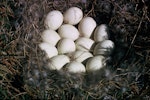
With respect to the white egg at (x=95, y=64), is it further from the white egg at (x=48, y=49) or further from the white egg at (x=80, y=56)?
the white egg at (x=48, y=49)

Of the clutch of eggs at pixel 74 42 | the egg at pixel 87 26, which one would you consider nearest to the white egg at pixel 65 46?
the clutch of eggs at pixel 74 42

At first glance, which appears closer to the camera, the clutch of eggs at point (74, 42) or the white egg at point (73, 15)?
the clutch of eggs at point (74, 42)

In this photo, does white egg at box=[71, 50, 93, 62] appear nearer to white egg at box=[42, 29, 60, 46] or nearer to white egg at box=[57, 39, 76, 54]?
white egg at box=[57, 39, 76, 54]

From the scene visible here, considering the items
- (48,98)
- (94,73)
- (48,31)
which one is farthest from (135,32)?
(48,98)

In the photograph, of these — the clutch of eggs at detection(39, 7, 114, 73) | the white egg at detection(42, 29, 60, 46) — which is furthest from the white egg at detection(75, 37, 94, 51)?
the white egg at detection(42, 29, 60, 46)

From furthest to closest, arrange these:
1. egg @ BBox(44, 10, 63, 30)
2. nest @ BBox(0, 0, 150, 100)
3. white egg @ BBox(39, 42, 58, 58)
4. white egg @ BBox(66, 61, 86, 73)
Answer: egg @ BBox(44, 10, 63, 30) → white egg @ BBox(39, 42, 58, 58) → white egg @ BBox(66, 61, 86, 73) → nest @ BBox(0, 0, 150, 100)

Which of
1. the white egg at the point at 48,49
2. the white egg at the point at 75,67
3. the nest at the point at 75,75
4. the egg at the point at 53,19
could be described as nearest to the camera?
the nest at the point at 75,75
